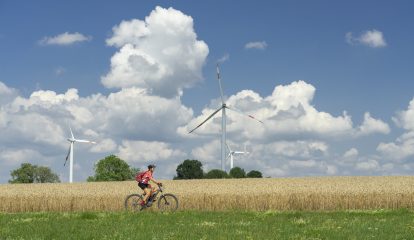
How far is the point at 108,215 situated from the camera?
88.8 ft

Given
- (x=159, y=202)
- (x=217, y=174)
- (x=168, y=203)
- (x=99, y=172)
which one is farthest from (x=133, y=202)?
(x=99, y=172)

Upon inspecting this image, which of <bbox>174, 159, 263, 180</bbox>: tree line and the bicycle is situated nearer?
the bicycle

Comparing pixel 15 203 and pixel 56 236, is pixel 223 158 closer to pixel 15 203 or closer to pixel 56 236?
pixel 15 203

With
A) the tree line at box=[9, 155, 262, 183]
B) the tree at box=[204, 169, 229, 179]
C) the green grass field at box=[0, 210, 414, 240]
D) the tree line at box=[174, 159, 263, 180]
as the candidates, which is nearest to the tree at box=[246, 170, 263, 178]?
the tree line at box=[174, 159, 263, 180]

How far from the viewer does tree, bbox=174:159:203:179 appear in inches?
3359

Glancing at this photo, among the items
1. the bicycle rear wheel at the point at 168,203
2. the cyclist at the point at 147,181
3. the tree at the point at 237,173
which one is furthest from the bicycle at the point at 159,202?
the tree at the point at 237,173

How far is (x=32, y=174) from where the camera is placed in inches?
5039

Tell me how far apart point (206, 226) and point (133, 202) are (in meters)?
11.2

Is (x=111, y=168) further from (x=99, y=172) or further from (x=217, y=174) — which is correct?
(x=217, y=174)

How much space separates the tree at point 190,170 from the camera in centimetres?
8531

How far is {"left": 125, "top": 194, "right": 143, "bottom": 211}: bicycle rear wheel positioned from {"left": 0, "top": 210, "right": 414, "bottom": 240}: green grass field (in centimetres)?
457

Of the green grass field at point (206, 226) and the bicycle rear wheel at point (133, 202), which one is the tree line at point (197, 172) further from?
the green grass field at point (206, 226)

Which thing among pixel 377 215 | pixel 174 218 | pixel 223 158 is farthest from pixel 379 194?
pixel 223 158

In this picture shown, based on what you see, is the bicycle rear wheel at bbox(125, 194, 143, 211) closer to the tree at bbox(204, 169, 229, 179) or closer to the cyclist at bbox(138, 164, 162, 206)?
the cyclist at bbox(138, 164, 162, 206)
